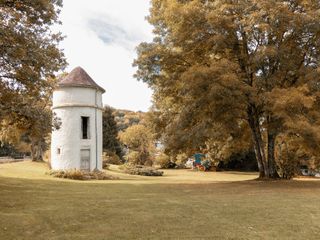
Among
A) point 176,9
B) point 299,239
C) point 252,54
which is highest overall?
point 176,9

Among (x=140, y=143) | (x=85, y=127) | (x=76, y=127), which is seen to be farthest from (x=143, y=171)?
(x=140, y=143)

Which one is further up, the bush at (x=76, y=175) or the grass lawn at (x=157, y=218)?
the bush at (x=76, y=175)

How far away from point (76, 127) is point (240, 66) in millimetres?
16191

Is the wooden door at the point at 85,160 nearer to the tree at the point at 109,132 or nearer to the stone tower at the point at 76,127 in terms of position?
the stone tower at the point at 76,127

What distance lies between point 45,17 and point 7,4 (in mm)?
1796

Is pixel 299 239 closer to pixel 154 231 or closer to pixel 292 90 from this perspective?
pixel 154 231

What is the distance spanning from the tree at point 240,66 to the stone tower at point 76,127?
9834 mm

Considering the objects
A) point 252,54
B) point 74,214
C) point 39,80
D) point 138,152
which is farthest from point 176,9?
point 138,152

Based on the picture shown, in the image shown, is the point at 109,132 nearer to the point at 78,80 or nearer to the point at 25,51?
the point at 78,80

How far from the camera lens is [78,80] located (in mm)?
33469

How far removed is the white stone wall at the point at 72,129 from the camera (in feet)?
105

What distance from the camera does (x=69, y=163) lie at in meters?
31.9

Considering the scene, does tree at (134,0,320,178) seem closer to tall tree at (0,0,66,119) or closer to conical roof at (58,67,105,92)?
tall tree at (0,0,66,119)

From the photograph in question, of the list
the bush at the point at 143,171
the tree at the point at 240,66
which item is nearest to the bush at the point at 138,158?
the bush at the point at 143,171
